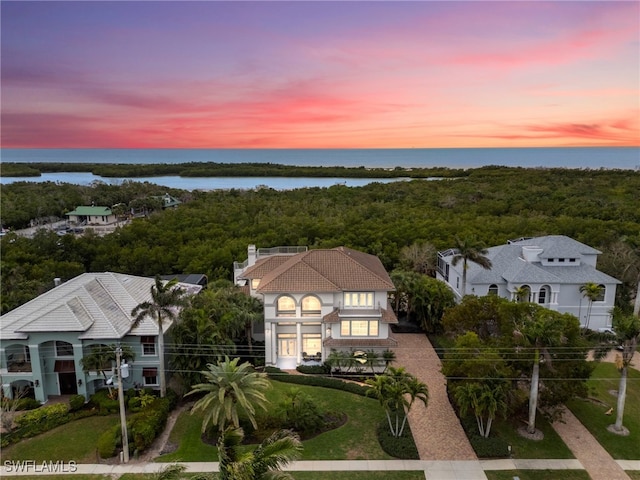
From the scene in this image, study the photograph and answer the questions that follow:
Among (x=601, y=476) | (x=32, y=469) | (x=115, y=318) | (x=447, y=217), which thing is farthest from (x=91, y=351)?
(x=447, y=217)

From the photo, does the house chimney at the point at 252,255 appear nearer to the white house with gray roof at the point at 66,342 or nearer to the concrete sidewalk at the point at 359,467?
the white house with gray roof at the point at 66,342

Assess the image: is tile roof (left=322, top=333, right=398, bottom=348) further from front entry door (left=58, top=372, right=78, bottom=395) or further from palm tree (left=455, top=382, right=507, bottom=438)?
front entry door (left=58, top=372, right=78, bottom=395)

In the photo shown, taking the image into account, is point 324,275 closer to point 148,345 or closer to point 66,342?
point 148,345

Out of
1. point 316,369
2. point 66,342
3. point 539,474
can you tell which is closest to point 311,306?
point 316,369

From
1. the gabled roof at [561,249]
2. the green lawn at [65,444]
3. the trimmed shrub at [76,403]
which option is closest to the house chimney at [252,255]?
the trimmed shrub at [76,403]

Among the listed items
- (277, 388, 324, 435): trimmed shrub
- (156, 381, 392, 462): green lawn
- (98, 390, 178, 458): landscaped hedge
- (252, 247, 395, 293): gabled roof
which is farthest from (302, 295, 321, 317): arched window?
(98, 390, 178, 458): landscaped hedge
